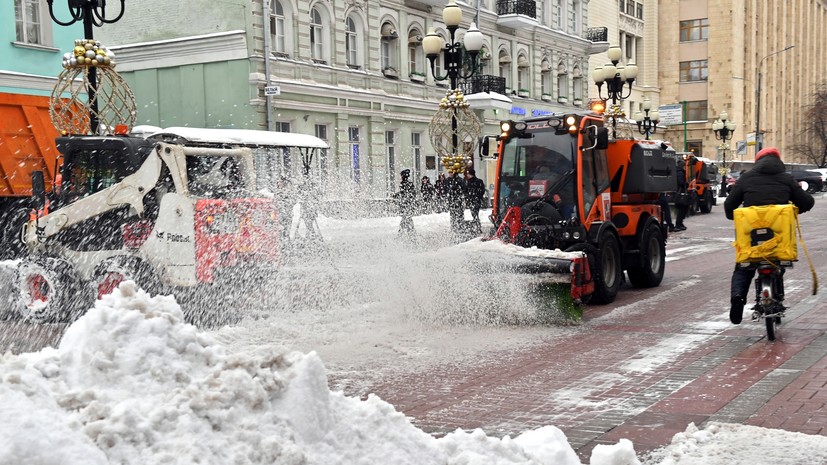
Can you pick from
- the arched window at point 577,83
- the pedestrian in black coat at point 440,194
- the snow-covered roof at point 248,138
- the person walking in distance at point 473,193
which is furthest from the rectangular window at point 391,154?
the arched window at point 577,83

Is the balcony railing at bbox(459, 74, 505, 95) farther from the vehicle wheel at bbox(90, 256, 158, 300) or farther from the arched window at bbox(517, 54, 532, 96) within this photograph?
the vehicle wheel at bbox(90, 256, 158, 300)

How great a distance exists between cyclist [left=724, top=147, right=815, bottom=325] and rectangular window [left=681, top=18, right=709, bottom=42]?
7216 cm

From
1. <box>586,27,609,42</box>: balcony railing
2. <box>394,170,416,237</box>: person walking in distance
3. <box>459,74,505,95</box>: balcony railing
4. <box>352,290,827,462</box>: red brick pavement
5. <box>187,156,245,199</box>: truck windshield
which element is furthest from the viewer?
<box>586,27,609,42</box>: balcony railing

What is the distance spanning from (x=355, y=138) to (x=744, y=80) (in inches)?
2242

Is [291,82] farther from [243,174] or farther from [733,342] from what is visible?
[733,342]

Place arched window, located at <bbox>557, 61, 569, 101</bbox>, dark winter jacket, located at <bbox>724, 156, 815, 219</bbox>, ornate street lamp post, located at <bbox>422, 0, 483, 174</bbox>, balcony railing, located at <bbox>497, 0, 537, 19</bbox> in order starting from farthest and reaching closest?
arched window, located at <bbox>557, 61, 569, 101</bbox> → balcony railing, located at <bbox>497, 0, 537, 19</bbox> → ornate street lamp post, located at <bbox>422, 0, 483, 174</bbox> → dark winter jacket, located at <bbox>724, 156, 815, 219</bbox>

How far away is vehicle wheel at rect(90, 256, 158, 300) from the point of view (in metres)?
10.5

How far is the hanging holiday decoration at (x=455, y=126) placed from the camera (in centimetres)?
1883

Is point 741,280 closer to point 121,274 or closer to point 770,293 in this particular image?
point 770,293

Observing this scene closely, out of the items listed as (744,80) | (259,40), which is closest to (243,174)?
(259,40)

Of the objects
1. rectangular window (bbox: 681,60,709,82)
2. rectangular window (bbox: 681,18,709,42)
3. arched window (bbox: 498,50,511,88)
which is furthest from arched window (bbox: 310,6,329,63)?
rectangular window (bbox: 681,18,709,42)

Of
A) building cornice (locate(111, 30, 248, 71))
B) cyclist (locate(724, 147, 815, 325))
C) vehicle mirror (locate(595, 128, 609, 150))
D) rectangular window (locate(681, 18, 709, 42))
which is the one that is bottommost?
cyclist (locate(724, 147, 815, 325))

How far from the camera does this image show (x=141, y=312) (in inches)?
168

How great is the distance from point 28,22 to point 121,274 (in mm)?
15694
